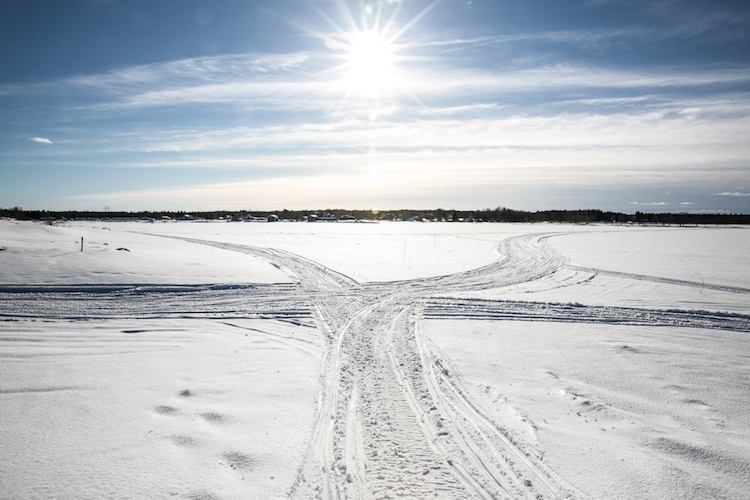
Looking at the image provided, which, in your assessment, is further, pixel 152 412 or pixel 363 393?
pixel 363 393

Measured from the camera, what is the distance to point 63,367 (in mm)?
5234

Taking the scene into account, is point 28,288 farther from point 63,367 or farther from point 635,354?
point 635,354

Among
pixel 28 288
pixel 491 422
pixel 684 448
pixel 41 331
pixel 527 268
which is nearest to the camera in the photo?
pixel 684 448

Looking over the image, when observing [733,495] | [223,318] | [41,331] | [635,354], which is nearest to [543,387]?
[733,495]

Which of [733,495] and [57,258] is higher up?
[57,258]

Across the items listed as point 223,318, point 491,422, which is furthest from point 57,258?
point 491,422

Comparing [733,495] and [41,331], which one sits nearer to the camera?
[733,495]

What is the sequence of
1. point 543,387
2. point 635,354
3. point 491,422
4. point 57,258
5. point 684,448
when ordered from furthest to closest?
point 57,258 → point 635,354 → point 543,387 → point 491,422 → point 684,448

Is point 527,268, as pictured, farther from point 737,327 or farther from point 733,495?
point 733,495

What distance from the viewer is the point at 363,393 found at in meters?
4.62

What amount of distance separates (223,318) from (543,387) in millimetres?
6580

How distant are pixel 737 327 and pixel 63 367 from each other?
12.9 metres

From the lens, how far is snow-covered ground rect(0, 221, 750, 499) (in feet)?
10.4

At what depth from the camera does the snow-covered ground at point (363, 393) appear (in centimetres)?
317
